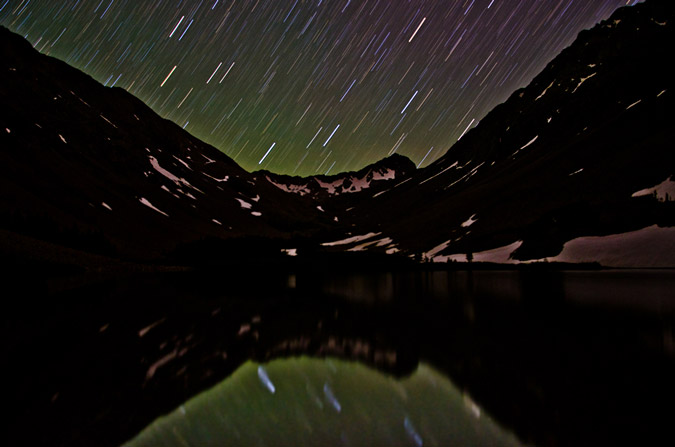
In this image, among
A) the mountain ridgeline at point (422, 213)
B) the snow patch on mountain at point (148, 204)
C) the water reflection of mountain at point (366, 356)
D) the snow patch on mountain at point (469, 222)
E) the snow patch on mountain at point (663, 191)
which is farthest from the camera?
the snow patch on mountain at point (148, 204)

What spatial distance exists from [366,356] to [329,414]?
5.38 meters

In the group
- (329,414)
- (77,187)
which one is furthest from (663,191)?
(77,187)

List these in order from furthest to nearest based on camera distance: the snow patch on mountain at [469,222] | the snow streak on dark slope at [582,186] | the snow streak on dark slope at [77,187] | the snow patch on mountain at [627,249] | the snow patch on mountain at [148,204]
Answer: the snow patch on mountain at [148,204]
the snow patch on mountain at [469,222]
the snow streak on dark slope at [582,186]
the snow streak on dark slope at [77,187]
the snow patch on mountain at [627,249]

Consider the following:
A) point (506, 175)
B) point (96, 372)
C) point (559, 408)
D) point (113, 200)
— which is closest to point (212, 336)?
point (96, 372)

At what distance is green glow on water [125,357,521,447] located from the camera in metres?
7.67

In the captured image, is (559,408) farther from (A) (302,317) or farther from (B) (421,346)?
(A) (302,317)

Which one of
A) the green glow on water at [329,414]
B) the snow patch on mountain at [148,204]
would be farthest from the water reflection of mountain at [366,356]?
the snow patch on mountain at [148,204]

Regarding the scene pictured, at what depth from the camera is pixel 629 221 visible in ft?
341

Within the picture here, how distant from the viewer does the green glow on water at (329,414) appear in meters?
7.67

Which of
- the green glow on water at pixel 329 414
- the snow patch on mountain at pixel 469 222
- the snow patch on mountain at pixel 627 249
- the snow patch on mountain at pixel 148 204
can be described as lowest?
the green glow on water at pixel 329 414

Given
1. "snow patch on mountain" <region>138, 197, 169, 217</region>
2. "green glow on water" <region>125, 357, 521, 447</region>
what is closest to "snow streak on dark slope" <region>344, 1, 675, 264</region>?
"snow patch on mountain" <region>138, 197, 169, 217</region>

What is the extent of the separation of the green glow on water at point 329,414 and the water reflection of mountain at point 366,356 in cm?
48

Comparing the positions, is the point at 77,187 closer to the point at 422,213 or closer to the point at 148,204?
the point at 148,204

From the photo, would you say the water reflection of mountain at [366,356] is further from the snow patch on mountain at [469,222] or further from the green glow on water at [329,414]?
the snow patch on mountain at [469,222]
